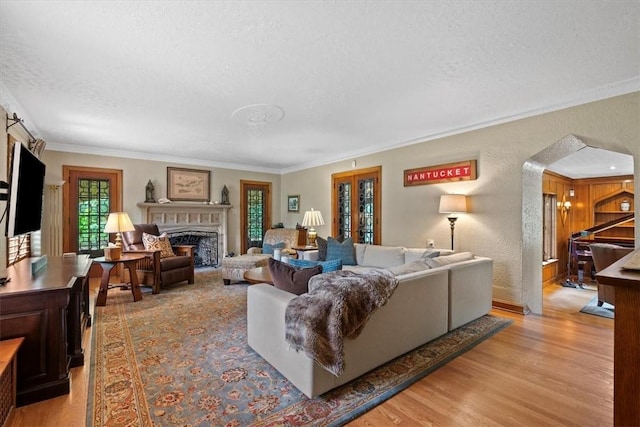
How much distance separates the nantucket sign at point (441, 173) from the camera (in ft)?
13.6

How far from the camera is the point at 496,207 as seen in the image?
12.8 ft

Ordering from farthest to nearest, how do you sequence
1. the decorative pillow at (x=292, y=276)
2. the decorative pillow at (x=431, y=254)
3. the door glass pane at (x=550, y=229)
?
the door glass pane at (x=550, y=229) → the decorative pillow at (x=431, y=254) → the decorative pillow at (x=292, y=276)

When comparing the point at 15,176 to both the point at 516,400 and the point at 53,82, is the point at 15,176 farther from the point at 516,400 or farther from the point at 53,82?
the point at 516,400

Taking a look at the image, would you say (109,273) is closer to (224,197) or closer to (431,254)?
(224,197)

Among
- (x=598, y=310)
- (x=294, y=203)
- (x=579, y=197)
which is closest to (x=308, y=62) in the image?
(x=598, y=310)

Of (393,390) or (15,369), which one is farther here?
(393,390)

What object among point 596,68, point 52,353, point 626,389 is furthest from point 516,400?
point 52,353

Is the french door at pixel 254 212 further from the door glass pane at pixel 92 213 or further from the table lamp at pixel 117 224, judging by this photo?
the table lamp at pixel 117 224

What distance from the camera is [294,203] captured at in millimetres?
7625

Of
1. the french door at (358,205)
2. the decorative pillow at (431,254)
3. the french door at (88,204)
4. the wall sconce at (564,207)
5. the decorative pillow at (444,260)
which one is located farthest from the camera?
the wall sconce at (564,207)

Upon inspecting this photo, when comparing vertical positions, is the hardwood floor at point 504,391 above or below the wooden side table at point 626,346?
below

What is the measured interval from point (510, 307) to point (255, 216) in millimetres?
5834

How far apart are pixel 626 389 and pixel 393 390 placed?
1.24 m

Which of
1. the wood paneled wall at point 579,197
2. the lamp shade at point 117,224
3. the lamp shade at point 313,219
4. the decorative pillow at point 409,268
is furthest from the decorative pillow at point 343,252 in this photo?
the wood paneled wall at point 579,197
